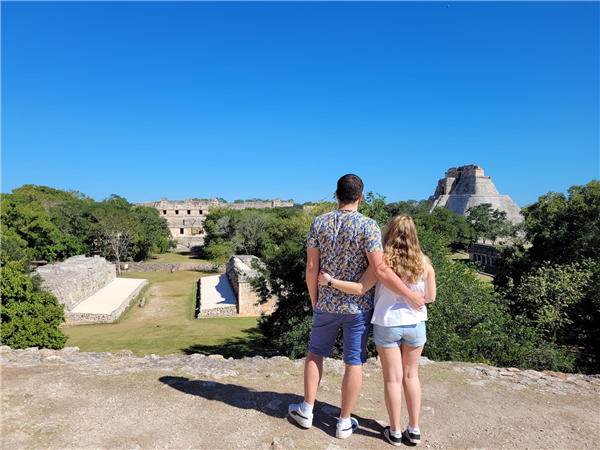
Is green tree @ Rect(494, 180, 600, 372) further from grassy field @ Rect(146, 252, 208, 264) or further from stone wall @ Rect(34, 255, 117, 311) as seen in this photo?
grassy field @ Rect(146, 252, 208, 264)

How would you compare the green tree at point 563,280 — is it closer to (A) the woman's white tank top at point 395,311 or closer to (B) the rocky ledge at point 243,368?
(B) the rocky ledge at point 243,368

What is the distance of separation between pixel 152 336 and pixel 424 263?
570 inches

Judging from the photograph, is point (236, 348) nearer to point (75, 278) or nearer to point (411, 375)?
point (75, 278)

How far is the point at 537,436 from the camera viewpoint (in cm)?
315

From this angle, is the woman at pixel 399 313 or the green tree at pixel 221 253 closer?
the woman at pixel 399 313

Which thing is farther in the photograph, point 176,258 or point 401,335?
point 176,258

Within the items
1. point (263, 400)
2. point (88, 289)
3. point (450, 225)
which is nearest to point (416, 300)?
point (263, 400)

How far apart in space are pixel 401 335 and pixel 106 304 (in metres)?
19.2

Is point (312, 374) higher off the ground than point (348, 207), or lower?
lower

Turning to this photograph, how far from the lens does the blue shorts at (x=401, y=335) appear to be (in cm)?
Answer: 275

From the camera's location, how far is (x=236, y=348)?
13461 mm

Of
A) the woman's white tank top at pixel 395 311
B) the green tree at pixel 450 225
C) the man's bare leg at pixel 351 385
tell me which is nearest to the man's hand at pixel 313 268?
the woman's white tank top at pixel 395 311

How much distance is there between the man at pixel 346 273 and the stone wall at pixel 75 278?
56.4 feet

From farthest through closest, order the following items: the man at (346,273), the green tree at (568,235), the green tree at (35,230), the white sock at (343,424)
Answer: the green tree at (35,230) < the green tree at (568,235) < the white sock at (343,424) < the man at (346,273)
